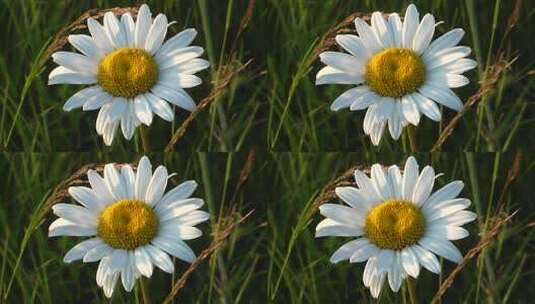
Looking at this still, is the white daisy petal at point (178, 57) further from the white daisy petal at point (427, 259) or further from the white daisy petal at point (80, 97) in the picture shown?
the white daisy petal at point (427, 259)

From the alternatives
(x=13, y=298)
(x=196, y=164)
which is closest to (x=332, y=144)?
(x=196, y=164)

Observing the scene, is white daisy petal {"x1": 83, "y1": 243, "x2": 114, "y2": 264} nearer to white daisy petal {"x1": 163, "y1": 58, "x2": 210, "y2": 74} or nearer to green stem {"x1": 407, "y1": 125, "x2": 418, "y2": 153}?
white daisy petal {"x1": 163, "y1": 58, "x2": 210, "y2": 74}

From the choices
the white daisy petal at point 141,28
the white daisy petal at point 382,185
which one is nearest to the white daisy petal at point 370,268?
the white daisy petal at point 382,185

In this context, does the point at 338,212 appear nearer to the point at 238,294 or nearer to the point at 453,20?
the point at 238,294

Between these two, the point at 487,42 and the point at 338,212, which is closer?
the point at 338,212

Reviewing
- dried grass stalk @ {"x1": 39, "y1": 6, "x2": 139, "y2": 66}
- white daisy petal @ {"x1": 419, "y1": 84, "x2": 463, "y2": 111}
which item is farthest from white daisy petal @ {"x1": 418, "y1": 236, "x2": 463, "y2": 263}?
dried grass stalk @ {"x1": 39, "y1": 6, "x2": 139, "y2": 66}

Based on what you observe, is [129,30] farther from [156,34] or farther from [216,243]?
[216,243]
